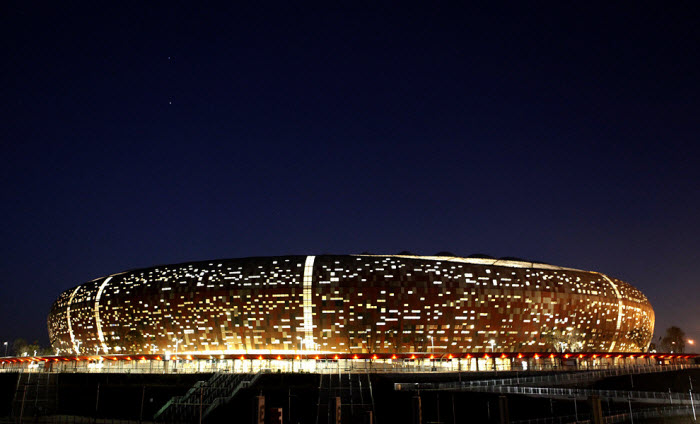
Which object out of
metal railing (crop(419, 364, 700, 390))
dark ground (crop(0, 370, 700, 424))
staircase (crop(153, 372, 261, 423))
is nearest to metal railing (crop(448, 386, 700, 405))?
dark ground (crop(0, 370, 700, 424))

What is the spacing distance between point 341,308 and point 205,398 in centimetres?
3192

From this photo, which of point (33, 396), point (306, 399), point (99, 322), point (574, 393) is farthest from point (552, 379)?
point (99, 322)

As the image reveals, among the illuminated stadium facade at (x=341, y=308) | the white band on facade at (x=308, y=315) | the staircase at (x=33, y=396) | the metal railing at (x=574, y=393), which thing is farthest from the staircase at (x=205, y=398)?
the illuminated stadium facade at (x=341, y=308)

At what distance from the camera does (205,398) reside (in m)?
39.0

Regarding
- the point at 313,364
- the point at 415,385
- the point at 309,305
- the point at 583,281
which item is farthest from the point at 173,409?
the point at 583,281

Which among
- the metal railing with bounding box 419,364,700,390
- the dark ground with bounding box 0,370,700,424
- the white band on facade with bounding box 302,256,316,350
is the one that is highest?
the white band on facade with bounding box 302,256,316,350

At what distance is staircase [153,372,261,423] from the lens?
3634 centimetres

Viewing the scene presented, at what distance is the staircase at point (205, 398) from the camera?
119ft

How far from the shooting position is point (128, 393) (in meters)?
45.5

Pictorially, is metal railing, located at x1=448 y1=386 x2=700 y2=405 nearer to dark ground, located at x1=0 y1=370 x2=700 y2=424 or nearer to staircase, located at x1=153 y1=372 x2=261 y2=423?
dark ground, located at x1=0 y1=370 x2=700 y2=424

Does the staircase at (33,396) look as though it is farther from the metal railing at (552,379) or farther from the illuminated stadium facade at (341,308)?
the illuminated stadium facade at (341,308)

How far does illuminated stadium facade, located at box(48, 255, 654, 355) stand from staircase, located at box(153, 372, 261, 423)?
27562 mm

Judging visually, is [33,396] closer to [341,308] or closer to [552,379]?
[552,379]

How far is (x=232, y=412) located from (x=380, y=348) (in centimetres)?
3589
